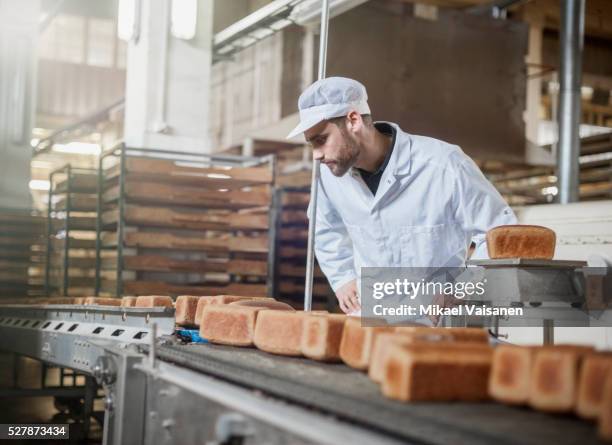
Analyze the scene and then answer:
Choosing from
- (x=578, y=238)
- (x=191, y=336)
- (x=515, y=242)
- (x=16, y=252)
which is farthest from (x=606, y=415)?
(x=16, y=252)

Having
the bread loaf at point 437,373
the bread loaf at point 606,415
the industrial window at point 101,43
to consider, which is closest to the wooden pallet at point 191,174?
the bread loaf at point 437,373

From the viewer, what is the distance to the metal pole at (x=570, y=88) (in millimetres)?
6328

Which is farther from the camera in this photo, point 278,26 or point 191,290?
point 278,26

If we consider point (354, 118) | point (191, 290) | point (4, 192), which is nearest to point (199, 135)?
point (191, 290)

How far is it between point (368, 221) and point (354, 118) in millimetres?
375

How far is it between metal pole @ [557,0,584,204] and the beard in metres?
4.10

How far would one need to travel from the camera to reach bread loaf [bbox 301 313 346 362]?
157cm

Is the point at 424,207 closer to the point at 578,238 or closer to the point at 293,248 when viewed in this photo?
the point at 578,238

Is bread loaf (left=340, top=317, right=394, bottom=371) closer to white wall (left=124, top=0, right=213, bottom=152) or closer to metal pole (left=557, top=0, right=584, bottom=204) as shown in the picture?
white wall (left=124, top=0, right=213, bottom=152)

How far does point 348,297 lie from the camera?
288 centimetres

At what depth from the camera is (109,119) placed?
10.1m

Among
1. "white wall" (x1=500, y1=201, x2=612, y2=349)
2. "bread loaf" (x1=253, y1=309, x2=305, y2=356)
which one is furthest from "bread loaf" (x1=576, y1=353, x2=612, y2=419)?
"white wall" (x1=500, y1=201, x2=612, y2=349)

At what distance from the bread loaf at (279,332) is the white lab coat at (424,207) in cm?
102

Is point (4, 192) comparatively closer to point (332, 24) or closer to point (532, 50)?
point (332, 24)
